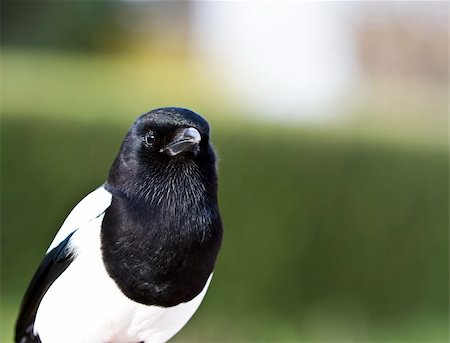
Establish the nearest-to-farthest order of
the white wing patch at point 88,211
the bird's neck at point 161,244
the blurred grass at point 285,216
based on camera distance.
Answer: the bird's neck at point 161,244, the white wing patch at point 88,211, the blurred grass at point 285,216

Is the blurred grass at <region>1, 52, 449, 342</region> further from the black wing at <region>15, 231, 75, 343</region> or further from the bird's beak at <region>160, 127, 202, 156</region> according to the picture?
the bird's beak at <region>160, 127, 202, 156</region>

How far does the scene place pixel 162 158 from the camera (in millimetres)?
1835

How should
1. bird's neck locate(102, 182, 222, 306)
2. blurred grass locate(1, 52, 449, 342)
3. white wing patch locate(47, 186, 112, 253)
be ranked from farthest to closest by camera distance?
blurred grass locate(1, 52, 449, 342), white wing patch locate(47, 186, 112, 253), bird's neck locate(102, 182, 222, 306)

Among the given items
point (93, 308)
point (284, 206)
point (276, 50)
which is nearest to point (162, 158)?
point (93, 308)

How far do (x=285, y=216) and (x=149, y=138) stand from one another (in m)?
1.94

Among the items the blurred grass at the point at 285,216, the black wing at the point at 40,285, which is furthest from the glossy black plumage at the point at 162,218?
the blurred grass at the point at 285,216

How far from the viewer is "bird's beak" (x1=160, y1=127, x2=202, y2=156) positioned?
5.64 ft

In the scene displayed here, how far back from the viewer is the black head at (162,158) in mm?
1754

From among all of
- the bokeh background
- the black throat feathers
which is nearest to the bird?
the black throat feathers

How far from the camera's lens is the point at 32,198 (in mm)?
3621

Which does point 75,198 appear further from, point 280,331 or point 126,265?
point 126,265

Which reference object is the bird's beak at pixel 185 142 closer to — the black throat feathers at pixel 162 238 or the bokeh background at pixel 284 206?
the black throat feathers at pixel 162 238

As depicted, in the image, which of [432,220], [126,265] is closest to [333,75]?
[432,220]

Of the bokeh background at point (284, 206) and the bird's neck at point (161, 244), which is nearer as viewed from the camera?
the bird's neck at point (161, 244)
